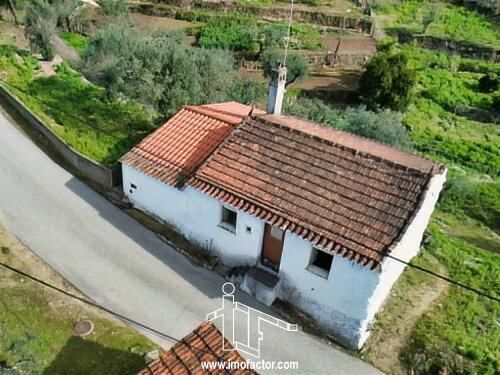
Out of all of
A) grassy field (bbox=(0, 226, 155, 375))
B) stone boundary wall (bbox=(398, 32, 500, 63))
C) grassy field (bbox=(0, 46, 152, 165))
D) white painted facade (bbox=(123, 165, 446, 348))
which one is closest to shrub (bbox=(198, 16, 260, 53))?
stone boundary wall (bbox=(398, 32, 500, 63))

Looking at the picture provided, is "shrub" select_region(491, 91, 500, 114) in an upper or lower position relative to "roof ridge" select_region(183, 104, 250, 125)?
lower

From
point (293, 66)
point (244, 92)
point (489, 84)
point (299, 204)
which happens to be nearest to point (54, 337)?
point (299, 204)

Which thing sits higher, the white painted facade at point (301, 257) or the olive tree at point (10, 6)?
the olive tree at point (10, 6)

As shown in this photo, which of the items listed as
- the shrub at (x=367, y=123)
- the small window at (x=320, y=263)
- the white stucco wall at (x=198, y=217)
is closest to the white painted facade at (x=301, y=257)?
the white stucco wall at (x=198, y=217)

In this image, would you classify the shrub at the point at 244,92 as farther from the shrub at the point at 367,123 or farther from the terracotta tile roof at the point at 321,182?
the terracotta tile roof at the point at 321,182

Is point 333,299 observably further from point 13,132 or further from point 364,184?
point 13,132

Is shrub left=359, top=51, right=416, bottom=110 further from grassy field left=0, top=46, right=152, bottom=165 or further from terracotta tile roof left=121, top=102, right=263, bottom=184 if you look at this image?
grassy field left=0, top=46, right=152, bottom=165

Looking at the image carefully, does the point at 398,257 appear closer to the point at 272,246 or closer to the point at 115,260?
the point at 272,246

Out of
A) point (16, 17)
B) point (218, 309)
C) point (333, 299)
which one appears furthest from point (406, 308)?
point (16, 17)
